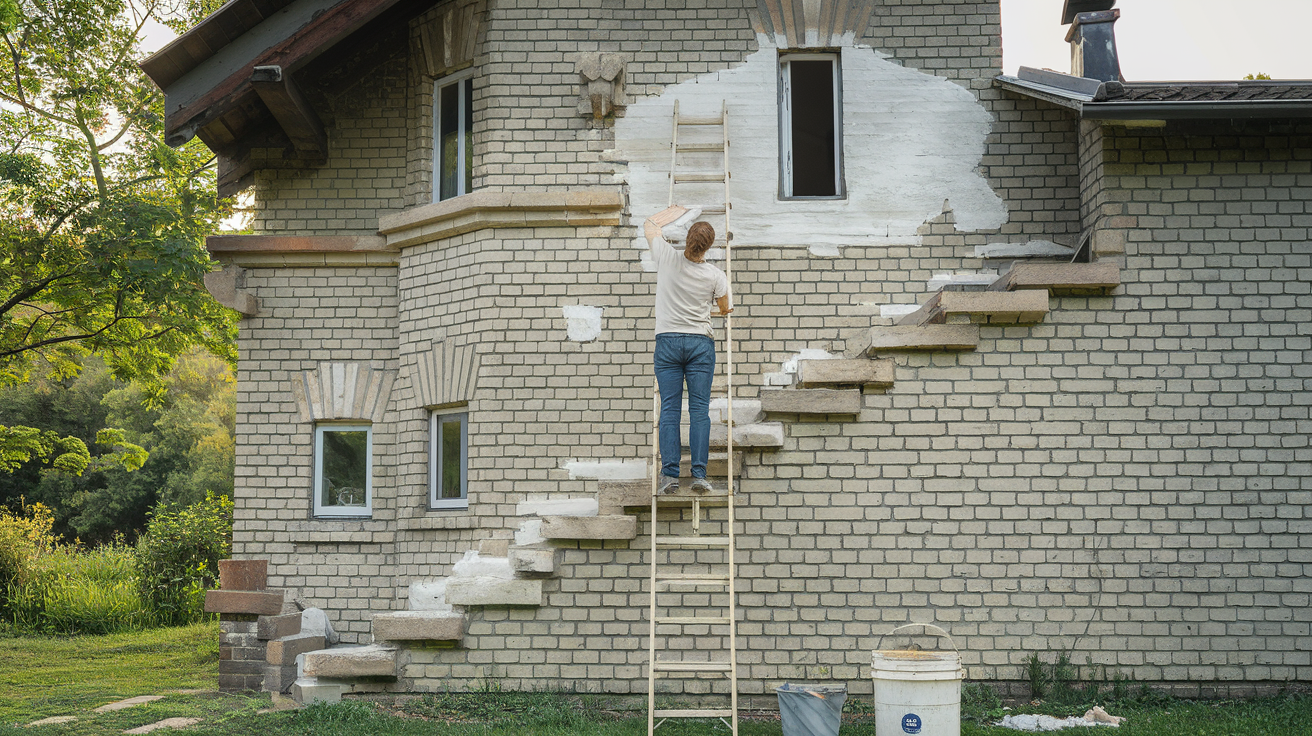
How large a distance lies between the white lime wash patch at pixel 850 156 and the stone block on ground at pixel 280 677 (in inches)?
161

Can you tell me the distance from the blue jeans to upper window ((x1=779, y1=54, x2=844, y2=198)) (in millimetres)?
2172

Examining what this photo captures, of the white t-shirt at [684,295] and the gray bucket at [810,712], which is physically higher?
the white t-shirt at [684,295]

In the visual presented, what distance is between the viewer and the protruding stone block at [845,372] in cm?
696

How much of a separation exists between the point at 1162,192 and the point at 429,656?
5.81 m

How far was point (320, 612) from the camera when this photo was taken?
8633 millimetres

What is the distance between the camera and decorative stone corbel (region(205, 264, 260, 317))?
29.0ft

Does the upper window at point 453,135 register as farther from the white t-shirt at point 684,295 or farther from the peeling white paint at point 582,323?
the white t-shirt at point 684,295

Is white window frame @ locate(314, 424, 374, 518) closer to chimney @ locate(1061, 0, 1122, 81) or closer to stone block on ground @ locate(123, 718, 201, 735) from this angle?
stone block on ground @ locate(123, 718, 201, 735)

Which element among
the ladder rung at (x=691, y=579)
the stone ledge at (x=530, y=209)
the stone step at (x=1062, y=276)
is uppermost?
the stone ledge at (x=530, y=209)

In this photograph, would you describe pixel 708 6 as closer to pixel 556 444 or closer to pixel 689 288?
pixel 689 288

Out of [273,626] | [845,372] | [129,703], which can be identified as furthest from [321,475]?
[845,372]

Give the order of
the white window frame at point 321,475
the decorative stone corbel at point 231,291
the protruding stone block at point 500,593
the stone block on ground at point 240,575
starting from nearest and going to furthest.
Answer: the protruding stone block at point 500,593, the stone block on ground at point 240,575, the decorative stone corbel at point 231,291, the white window frame at point 321,475

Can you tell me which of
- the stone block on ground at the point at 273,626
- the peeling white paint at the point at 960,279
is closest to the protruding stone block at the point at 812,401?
the peeling white paint at the point at 960,279

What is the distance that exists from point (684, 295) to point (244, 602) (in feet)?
14.9
